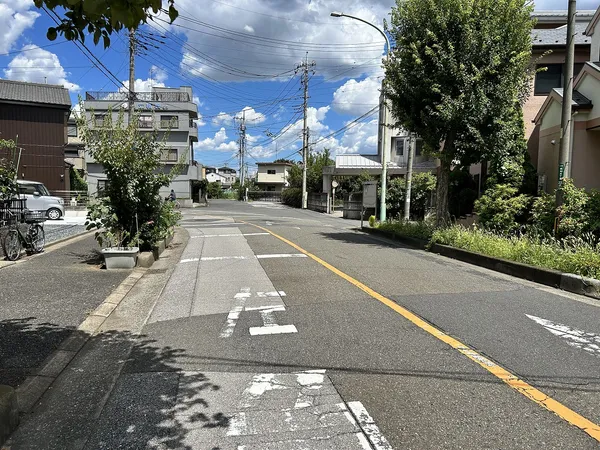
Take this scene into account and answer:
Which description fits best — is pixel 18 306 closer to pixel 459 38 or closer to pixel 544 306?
pixel 544 306

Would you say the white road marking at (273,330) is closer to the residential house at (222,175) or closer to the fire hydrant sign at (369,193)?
the fire hydrant sign at (369,193)

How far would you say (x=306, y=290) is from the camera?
750 cm

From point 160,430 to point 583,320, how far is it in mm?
5383

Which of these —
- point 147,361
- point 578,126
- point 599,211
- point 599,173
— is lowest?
point 147,361

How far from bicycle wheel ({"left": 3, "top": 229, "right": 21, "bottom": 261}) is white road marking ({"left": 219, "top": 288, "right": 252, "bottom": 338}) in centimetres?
548

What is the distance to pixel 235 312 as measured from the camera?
6266 mm

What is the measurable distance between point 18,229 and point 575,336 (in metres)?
10.4

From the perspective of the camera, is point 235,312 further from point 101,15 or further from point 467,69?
point 467,69

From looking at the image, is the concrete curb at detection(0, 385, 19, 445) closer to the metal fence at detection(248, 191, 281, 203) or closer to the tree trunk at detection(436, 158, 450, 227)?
the tree trunk at detection(436, 158, 450, 227)

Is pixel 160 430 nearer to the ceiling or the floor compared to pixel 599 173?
nearer to the floor

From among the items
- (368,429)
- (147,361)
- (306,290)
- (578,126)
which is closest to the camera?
(368,429)

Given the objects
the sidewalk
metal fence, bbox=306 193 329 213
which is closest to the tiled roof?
the sidewalk

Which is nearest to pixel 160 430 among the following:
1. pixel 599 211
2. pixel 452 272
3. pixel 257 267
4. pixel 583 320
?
pixel 583 320

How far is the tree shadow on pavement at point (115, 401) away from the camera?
3.14 meters
